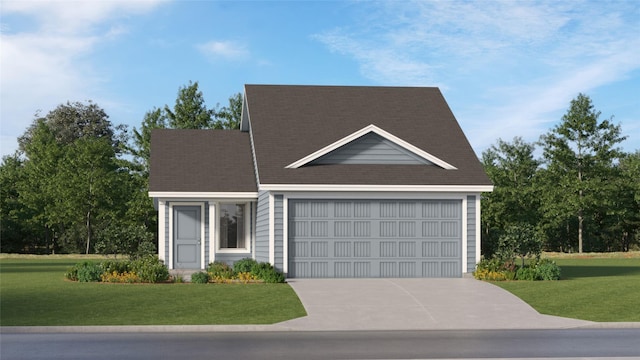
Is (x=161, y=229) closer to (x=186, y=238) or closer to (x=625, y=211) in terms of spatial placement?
(x=186, y=238)

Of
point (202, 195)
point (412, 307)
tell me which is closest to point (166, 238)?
point (202, 195)

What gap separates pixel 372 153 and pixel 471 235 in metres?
4.85

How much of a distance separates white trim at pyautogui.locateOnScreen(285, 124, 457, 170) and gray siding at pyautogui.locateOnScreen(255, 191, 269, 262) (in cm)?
170

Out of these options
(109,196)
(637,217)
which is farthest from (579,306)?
(637,217)

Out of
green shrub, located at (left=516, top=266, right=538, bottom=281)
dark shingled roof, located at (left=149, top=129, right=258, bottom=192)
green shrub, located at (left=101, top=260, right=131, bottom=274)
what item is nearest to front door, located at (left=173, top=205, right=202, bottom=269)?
dark shingled roof, located at (left=149, top=129, right=258, bottom=192)

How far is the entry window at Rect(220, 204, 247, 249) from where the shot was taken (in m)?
33.4

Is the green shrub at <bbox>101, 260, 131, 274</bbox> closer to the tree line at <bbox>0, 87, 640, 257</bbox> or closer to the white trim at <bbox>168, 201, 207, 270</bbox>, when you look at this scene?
the white trim at <bbox>168, 201, 207, 270</bbox>

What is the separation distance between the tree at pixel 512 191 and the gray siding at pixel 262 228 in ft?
110

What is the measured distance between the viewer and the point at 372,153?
31406 mm

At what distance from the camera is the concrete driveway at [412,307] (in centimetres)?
2055

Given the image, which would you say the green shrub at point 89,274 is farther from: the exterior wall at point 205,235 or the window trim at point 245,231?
the window trim at point 245,231

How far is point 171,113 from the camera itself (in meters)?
62.0

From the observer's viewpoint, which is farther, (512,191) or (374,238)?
(512,191)

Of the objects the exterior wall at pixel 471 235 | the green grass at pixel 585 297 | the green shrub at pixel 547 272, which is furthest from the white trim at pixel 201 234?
the green shrub at pixel 547 272
